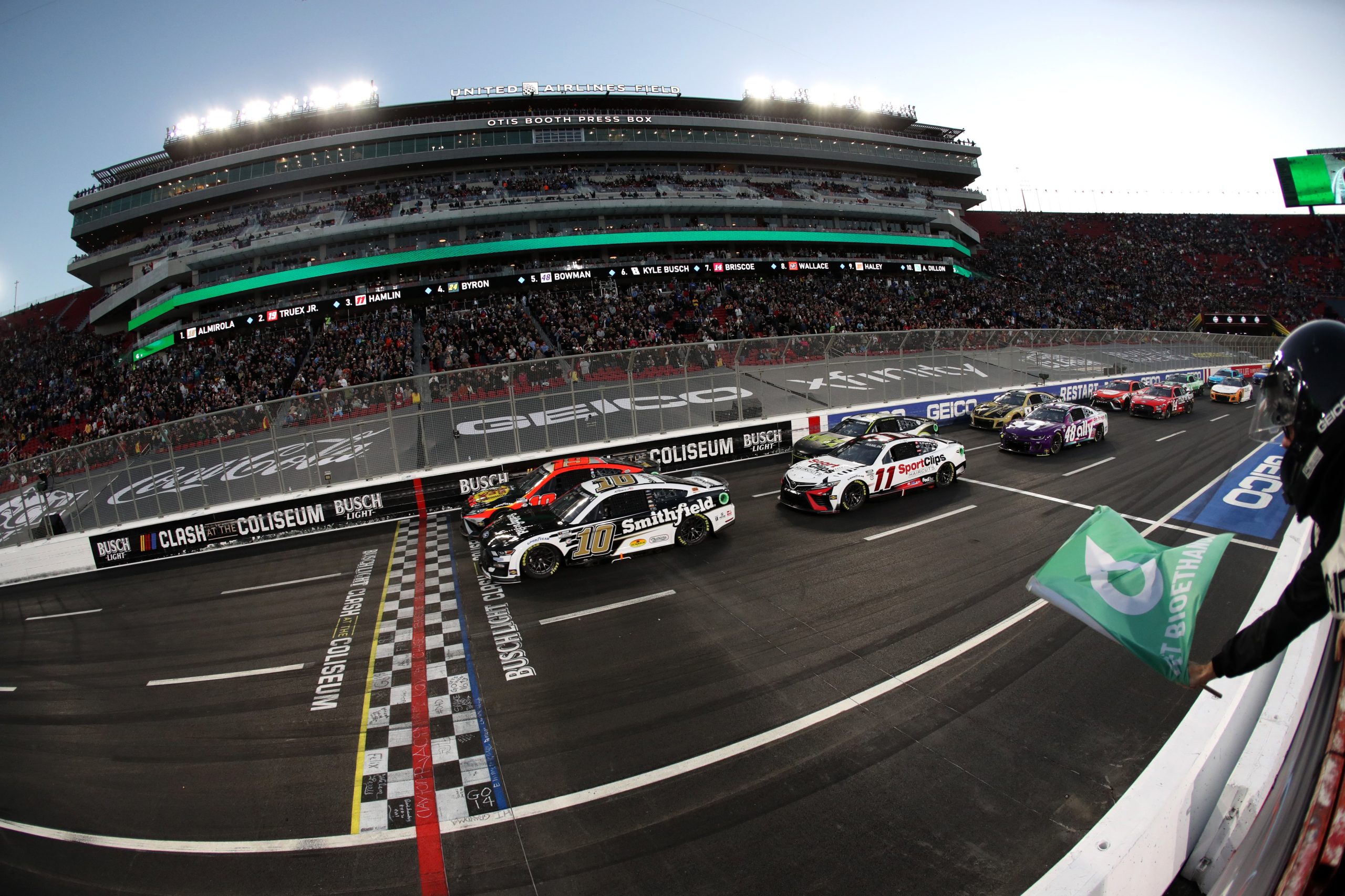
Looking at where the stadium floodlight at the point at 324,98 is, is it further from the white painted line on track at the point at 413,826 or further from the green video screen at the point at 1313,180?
the green video screen at the point at 1313,180

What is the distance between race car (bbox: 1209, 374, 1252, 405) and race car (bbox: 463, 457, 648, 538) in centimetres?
3037

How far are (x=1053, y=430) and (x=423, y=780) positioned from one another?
58.8 feet

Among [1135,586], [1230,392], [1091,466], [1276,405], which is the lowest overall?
[1230,392]

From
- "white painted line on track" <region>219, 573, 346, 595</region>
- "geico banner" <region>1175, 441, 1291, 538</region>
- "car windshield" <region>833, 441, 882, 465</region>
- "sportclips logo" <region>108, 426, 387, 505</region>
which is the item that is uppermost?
"sportclips logo" <region>108, 426, 387, 505</region>

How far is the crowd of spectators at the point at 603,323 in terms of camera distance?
29.0 m

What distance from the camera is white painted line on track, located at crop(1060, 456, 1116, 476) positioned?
1569 centimetres

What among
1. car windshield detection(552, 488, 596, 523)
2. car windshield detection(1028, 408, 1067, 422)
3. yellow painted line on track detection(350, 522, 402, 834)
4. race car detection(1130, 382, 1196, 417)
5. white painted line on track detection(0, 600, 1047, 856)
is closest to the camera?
white painted line on track detection(0, 600, 1047, 856)

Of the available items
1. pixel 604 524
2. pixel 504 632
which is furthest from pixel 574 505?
pixel 504 632

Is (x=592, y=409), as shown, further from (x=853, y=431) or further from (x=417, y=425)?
(x=853, y=431)

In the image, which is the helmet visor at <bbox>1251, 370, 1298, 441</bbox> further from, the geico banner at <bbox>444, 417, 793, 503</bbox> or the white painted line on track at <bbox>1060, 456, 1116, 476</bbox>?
the white painted line on track at <bbox>1060, 456, 1116, 476</bbox>

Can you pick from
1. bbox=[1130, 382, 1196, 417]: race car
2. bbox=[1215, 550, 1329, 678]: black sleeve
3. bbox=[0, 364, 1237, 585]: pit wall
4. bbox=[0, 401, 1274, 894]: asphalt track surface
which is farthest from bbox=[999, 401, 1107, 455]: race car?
bbox=[1215, 550, 1329, 678]: black sleeve

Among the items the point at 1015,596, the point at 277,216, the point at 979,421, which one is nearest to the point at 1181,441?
the point at 979,421

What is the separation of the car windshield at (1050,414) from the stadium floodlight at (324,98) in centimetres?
5588

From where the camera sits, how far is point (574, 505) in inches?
448
